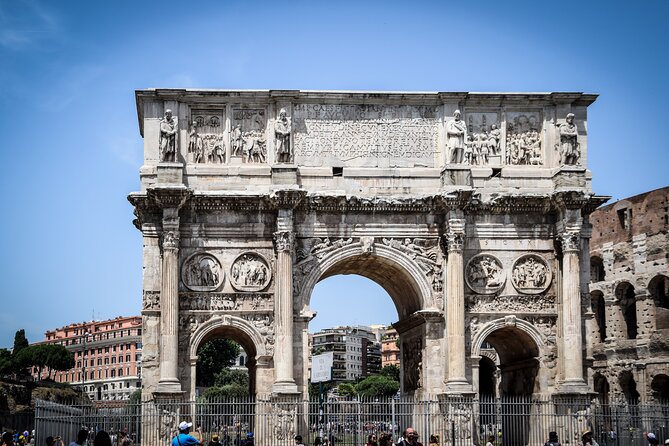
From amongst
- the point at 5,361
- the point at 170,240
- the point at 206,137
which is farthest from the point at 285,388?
the point at 5,361

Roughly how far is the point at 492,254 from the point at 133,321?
73835mm

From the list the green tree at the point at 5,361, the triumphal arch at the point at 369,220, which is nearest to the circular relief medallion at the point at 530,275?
the triumphal arch at the point at 369,220

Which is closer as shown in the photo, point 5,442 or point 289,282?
point 5,442

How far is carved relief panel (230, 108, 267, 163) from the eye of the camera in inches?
1018

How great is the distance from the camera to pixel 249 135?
85.4 ft

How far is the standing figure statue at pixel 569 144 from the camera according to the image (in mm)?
25984

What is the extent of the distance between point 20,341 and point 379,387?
27.5m

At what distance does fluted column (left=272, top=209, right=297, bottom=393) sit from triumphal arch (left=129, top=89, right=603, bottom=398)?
0.03 m

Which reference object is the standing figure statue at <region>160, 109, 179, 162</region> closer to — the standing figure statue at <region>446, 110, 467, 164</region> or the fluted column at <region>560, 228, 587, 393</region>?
the standing figure statue at <region>446, 110, 467, 164</region>

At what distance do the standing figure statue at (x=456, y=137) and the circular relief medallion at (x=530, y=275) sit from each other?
3084 mm

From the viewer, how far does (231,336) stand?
26.8 m

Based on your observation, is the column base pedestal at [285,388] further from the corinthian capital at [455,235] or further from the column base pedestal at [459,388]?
the corinthian capital at [455,235]

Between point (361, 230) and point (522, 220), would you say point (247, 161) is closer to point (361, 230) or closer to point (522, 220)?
point (361, 230)

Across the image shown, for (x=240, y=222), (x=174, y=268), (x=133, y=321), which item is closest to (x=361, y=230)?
(x=240, y=222)
